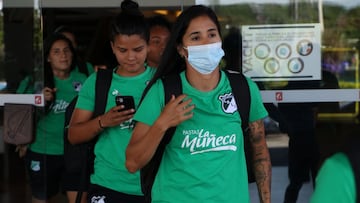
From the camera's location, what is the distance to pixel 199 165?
8.11ft

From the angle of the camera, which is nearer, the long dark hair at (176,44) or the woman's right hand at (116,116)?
the long dark hair at (176,44)

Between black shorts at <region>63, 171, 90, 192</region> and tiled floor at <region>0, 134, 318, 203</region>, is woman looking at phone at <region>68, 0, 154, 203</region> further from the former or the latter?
tiled floor at <region>0, 134, 318, 203</region>

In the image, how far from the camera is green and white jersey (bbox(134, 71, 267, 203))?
247cm

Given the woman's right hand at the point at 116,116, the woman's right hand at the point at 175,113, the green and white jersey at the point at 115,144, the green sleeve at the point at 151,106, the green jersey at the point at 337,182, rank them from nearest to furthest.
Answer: the green jersey at the point at 337,182
the woman's right hand at the point at 175,113
the green sleeve at the point at 151,106
the woman's right hand at the point at 116,116
the green and white jersey at the point at 115,144

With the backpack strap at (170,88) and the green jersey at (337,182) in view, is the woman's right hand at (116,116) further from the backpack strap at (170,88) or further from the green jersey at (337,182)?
the green jersey at (337,182)

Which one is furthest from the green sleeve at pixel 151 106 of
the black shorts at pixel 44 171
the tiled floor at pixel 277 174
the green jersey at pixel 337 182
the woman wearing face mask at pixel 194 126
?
the black shorts at pixel 44 171

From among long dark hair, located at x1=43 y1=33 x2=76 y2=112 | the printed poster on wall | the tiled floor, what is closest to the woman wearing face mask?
the tiled floor

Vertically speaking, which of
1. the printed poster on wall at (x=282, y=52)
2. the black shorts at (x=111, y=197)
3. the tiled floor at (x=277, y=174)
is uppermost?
the printed poster on wall at (x=282, y=52)

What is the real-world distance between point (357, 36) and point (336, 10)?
27cm

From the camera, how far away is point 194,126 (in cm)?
251

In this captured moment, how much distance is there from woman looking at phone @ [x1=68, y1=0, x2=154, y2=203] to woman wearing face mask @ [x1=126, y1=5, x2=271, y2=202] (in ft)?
2.08

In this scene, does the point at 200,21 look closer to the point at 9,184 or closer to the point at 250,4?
the point at 250,4

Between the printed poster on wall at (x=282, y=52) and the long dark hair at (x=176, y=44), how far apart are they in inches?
91.1

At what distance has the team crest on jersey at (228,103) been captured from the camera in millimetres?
2557
